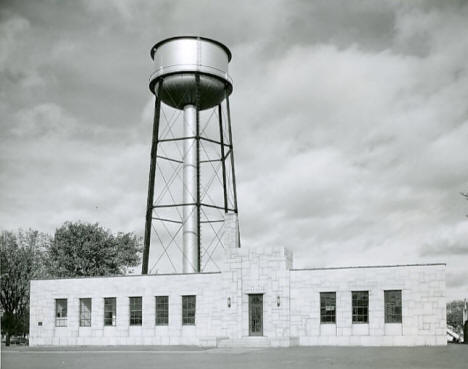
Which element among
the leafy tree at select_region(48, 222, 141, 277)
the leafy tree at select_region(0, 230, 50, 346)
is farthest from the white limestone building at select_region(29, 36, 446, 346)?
the leafy tree at select_region(48, 222, 141, 277)

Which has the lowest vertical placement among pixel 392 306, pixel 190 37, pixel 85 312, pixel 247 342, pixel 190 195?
pixel 247 342

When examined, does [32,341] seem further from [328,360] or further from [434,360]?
[434,360]

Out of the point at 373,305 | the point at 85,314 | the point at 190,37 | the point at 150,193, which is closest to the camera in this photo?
the point at 373,305

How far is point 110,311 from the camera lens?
34938 mm

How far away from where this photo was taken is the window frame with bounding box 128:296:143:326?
34.2 m

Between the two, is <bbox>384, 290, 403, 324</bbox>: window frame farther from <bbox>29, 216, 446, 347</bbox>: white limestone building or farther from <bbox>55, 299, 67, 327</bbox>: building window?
<bbox>55, 299, 67, 327</bbox>: building window

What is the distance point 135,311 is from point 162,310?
5.11 ft

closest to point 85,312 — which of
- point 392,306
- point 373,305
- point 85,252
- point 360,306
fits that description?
point 360,306

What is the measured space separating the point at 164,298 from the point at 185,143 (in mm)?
9177

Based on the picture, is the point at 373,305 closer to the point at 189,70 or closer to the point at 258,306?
the point at 258,306

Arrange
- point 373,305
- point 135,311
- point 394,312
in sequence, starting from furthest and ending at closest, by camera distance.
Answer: point 135,311
point 373,305
point 394,312

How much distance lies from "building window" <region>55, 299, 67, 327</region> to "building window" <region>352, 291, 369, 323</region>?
15.7m

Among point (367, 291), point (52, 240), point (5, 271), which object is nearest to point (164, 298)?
point (367, 291)

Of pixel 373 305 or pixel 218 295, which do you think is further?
pixel 218 295
